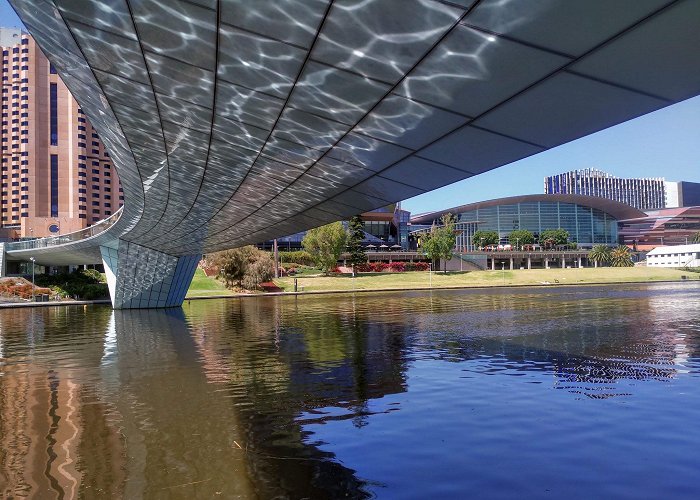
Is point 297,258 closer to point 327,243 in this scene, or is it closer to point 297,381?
point 327,243

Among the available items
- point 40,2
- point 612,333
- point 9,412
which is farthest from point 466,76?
point 612,333

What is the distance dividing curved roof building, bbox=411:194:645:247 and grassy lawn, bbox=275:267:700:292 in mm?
50992

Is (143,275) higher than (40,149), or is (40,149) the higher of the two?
(40,149)

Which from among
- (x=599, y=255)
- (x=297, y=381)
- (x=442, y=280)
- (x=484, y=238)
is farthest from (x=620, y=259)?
(x=297, y=381)

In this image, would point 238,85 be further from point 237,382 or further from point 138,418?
point 237,382

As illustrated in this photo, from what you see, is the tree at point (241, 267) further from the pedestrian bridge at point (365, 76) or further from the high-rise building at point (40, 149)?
the high-rise building at point (40, 149)

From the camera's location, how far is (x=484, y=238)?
14325cm

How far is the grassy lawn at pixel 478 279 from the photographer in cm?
8025

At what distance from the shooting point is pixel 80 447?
8.64m

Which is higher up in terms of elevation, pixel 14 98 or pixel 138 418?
pixel 14 98

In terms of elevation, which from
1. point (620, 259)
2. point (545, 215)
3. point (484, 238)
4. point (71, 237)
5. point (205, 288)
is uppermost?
point (545, 215)

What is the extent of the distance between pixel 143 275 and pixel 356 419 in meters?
39.3

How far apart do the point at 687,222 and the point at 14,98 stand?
680ft

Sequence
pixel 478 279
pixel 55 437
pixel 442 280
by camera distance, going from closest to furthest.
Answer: pixel 55 437 → pixel 442 280 → pixel 478 279
